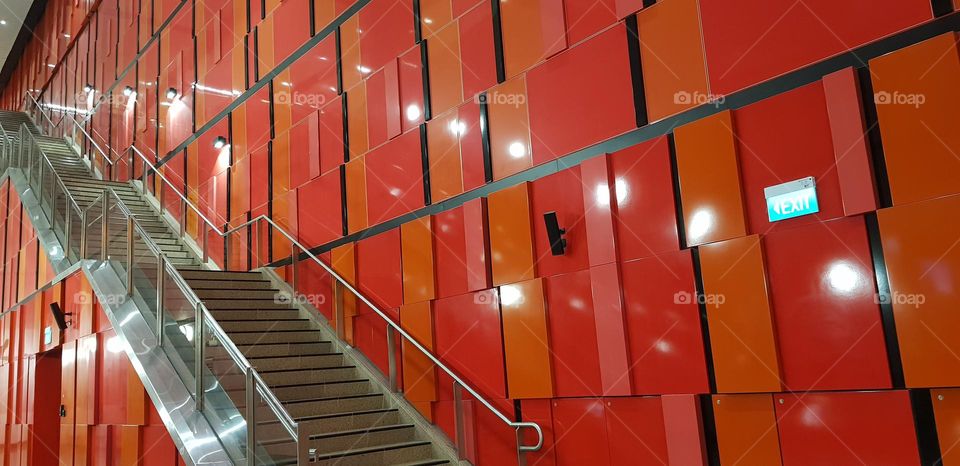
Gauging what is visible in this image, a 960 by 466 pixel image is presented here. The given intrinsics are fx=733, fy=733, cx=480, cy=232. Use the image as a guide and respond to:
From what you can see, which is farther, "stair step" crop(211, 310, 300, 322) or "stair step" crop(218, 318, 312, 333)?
"stair step" crop(211, 310, 300, 322)

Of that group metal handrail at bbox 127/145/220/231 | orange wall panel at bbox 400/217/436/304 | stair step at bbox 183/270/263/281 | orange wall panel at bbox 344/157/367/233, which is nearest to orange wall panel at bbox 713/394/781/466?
orange wall panel at bbox 400/217/436/304

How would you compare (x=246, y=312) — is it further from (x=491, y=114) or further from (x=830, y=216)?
(x=830, y=216)

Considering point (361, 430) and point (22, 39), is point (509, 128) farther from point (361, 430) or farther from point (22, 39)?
point (22, 39)

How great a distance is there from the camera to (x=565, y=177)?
6344mm

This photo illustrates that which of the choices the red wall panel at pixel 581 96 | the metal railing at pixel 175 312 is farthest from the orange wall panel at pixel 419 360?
the red wall panel at pixel 581 96

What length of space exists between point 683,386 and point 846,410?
3.70 ft

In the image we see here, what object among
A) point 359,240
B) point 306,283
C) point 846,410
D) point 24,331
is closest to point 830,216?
point 846,410

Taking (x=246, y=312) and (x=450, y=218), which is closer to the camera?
(x=450, y=218)

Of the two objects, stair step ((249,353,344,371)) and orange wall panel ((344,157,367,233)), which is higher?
orange wall panel ((344,157,367,233))

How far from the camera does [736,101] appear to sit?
516 centimetres

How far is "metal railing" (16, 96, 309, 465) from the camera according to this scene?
5.52 m

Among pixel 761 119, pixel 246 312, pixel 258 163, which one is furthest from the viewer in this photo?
pixel 258 163

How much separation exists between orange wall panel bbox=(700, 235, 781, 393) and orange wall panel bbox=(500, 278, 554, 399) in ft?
5.31

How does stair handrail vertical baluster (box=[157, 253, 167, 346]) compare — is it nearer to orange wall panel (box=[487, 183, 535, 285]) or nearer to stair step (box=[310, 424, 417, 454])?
stair step (box=[310, 424, 417, 454])
